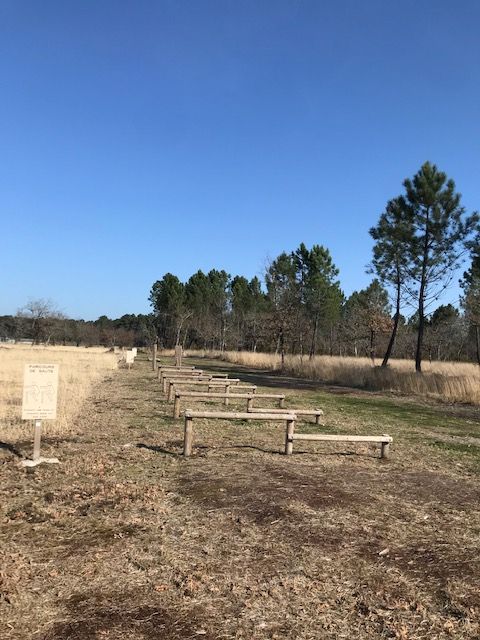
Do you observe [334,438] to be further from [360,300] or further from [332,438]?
[360,300]

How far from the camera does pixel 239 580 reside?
3707 mm

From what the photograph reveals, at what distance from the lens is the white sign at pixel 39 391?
670 cm

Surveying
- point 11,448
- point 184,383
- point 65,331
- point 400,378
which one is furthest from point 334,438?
point 65,331

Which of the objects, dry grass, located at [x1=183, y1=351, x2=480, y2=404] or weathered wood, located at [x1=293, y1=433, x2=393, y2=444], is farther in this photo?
dry grass, located at [x1=183, y1=351, x2=480, y2=404]

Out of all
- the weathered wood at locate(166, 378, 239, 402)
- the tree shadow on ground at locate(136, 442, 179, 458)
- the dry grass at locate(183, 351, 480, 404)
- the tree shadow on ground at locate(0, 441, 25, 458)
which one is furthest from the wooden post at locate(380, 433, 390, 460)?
the dry grass at locate(183, 351, 480, 404)

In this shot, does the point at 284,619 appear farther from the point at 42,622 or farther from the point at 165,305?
the point at 165,305

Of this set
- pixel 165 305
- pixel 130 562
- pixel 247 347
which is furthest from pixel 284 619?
pixel 165 305

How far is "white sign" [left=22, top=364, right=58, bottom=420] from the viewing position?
670cm

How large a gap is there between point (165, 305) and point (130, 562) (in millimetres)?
66925

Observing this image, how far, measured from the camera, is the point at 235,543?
4371 mm

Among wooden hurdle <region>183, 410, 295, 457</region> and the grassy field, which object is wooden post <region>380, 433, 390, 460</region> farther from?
wooden hurdle <region>183, 410, 295, 457</region>

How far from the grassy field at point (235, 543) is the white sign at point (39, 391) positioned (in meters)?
0.68

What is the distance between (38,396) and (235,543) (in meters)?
3.55

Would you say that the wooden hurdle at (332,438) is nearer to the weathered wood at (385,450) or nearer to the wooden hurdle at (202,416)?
the weathered wood at (385,450)
